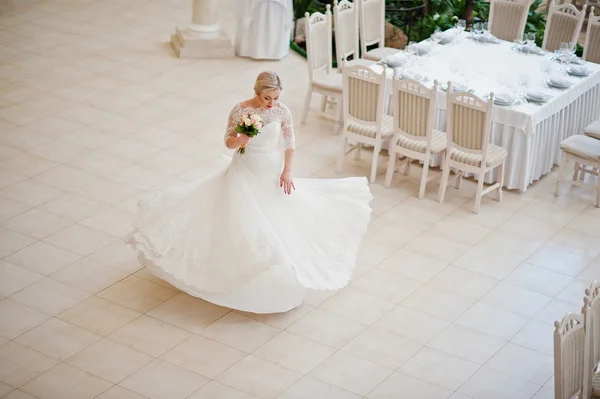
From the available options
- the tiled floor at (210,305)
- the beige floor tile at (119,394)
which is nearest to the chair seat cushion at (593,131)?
the tiled floor at (210,305)

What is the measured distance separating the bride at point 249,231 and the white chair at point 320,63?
3.26 m

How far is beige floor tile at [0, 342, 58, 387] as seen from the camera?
5781mm

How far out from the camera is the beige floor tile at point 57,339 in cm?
607

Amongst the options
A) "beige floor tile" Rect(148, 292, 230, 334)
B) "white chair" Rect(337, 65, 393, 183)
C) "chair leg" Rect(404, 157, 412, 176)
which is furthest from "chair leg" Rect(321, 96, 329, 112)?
"beige floor tile" Rect(148, 292, 230, 334)

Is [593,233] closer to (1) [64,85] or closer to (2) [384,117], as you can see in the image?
(2) [384,117]

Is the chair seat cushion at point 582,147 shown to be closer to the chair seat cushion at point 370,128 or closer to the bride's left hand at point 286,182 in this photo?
the chair seat cushion at point 370,128

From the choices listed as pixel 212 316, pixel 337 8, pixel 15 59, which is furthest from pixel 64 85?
pixel 212 316

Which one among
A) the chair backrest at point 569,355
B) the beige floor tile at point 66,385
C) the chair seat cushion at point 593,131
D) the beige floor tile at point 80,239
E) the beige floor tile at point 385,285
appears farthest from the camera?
the chair seat cushion at point 593,131

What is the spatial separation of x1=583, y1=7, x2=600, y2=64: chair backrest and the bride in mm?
4991

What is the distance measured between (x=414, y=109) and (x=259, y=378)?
3256 mm

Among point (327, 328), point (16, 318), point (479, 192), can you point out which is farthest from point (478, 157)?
point (16, 318)

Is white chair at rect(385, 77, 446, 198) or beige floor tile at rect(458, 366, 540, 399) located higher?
white chair at rect(385, 77, 446, 198)

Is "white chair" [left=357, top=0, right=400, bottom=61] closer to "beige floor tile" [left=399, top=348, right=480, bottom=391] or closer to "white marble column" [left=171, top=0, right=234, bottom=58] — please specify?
"white marble column" [left=171, top=0, right=234, bottom=58]

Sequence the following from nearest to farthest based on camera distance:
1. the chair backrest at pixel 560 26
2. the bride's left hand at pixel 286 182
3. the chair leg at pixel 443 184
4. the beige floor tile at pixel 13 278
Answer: the bride's left hand at pixel 286 182 → the beige floor tile at pixel 13 278 → the chair leg at pixel 443 184 → the chair backrest at pixel 560 26
